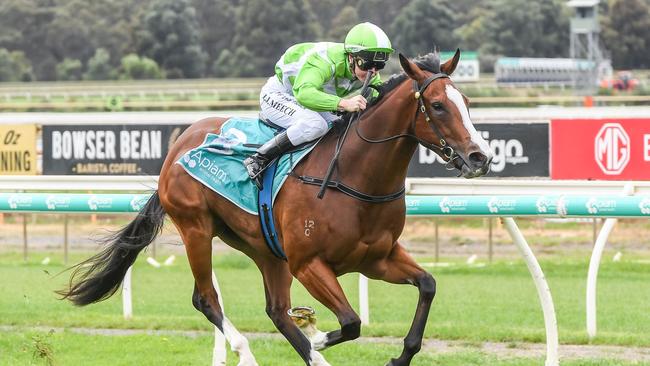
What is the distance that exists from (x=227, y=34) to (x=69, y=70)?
9.19 metres

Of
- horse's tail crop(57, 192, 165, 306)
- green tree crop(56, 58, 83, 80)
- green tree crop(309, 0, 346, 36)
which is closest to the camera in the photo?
horse's tail crop(57, 192, 165, 306)

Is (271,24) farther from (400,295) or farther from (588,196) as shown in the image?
(588,196)

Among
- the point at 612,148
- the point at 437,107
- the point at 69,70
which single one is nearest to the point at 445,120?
the point at 437,107

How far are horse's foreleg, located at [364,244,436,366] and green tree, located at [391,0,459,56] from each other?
1920 inches

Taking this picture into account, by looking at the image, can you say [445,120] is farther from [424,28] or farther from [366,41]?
[424,28]

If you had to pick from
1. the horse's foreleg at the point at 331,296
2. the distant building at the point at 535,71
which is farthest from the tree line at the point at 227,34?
the horse's foreleg at the point at 331,296

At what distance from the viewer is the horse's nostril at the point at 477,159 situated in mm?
4773

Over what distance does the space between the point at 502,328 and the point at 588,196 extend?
1.76m

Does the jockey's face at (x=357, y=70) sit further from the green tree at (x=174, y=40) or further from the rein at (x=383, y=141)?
the green tree at (x=174, y=40)

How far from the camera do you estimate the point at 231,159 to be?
5.93 metres

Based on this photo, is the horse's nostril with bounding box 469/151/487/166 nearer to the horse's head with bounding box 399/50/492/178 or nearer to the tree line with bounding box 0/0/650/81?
the horse's head with bounding box 399/50/492/178

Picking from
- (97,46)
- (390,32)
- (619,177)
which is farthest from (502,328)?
(97,46)

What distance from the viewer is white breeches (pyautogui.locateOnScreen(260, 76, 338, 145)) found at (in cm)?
551

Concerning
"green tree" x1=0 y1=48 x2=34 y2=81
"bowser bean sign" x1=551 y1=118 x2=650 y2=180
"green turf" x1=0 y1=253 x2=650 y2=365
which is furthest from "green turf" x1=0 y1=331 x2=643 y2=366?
"green tree" x1=0 y1=48 x2=34 y2=81
